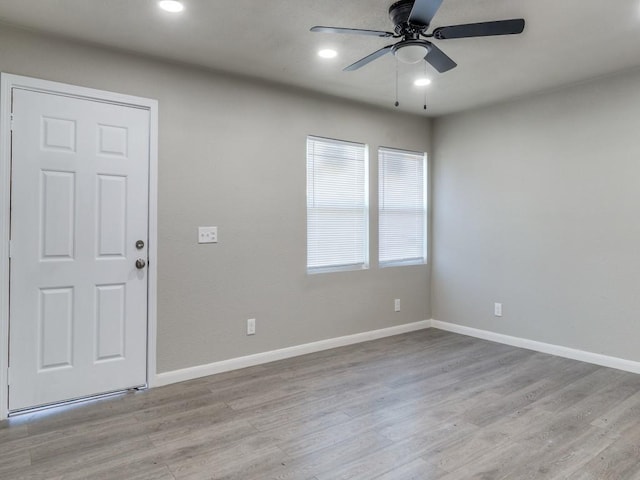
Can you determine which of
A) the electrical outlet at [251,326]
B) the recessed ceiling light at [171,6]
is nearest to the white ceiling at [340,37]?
the recessed ceiling light at [171,6]

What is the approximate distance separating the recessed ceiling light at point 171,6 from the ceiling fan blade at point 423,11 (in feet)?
4.42

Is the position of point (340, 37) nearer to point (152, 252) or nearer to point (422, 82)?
point (422, 82)

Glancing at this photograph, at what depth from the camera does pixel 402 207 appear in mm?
4828

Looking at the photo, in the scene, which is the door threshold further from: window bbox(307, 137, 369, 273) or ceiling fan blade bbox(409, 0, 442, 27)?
ceiling fan blade bbox(409, 0, 442, 27)

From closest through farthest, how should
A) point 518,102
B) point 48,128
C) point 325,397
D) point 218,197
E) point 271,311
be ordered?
point 48,128 < point 325,397 < point 218,197 < point 271,311 < point 518,102

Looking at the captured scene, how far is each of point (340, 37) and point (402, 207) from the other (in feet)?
7.80

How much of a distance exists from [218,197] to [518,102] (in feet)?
10.3

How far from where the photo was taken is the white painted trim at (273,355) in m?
3.27

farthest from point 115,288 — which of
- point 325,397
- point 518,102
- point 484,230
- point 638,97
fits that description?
point 638,97

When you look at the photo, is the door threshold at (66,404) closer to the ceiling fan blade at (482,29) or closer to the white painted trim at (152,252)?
the white painted trim at (152,252)

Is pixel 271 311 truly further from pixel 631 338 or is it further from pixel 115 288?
pixel 631 338

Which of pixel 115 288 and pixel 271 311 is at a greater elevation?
pixel 115 288

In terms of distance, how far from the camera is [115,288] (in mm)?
3020

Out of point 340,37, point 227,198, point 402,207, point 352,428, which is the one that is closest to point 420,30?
point 340,37
